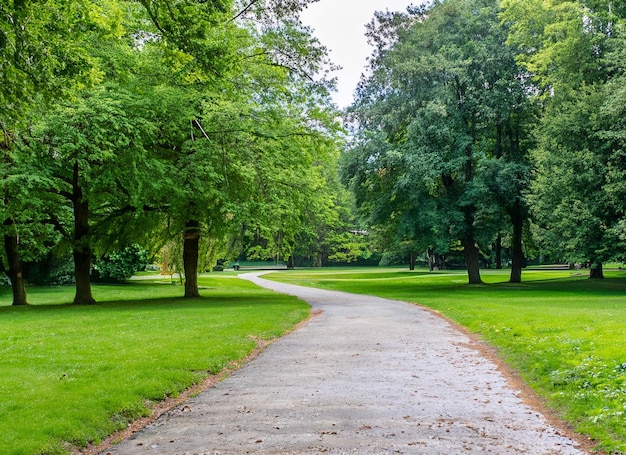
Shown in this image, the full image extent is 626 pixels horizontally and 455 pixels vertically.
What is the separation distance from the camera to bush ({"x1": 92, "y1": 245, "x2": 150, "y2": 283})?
1506 inches

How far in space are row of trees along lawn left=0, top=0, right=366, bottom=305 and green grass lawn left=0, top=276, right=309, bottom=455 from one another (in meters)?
4.15

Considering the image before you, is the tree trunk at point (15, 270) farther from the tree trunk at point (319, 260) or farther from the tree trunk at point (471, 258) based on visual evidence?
the tree trunk at point (319, 260)

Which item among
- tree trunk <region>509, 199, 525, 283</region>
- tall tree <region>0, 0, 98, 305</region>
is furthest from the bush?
tall tree <region>0, 0, 98, 305</region>

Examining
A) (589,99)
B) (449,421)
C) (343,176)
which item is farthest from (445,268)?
(449,421)

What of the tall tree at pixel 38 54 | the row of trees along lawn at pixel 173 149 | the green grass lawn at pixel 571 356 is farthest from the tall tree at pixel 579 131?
the tall tree at pixel 38 54

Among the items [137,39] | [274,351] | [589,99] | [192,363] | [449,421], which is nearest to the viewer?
[449,421]

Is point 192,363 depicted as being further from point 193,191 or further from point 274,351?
point 193,191

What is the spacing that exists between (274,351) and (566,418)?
19.5ft

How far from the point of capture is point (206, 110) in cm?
2028

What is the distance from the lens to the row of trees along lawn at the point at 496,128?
965 inches

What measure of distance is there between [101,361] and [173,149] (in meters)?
14.4

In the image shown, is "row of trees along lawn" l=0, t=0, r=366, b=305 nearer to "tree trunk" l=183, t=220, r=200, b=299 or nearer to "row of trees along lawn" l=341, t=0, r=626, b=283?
"tree trunk" l=183, t=220, r=200, b=299

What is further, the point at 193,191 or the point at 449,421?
the point at 193,191

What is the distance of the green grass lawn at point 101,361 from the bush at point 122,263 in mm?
19938
